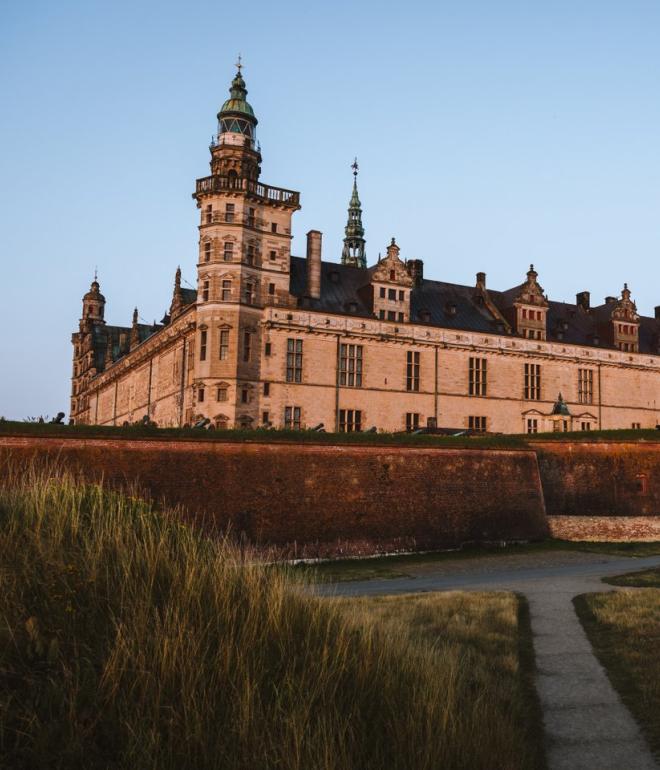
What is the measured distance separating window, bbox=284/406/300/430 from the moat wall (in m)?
12.7

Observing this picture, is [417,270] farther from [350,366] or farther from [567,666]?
[567,666]

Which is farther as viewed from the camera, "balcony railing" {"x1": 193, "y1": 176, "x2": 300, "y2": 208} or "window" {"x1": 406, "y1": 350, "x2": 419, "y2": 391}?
"window" {"x1": 406, "y1": 350, "x2": 419, "y2": 391}

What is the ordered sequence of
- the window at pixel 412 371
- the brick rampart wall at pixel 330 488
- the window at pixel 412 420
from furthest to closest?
the window at pixel 412 371
the window at pixel 412 420
the brick rampart wall at pixel 330 488

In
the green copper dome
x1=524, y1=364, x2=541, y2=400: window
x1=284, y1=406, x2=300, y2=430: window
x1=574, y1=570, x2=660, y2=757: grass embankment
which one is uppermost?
the green copper dome

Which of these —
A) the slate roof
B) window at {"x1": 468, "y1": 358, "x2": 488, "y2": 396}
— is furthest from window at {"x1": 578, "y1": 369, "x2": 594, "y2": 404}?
window at {"x1": 468, "y1": 358, "x2": 488, "y2": 396}

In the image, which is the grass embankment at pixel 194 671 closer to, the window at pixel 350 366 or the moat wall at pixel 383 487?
the moat wall at pixel 383 487

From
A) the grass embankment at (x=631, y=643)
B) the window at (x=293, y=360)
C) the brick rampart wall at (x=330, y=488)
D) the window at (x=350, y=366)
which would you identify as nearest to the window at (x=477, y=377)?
the window at (x=350, y=366)

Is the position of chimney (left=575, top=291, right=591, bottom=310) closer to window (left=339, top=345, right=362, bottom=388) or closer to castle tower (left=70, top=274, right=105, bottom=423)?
window (left=339, top=345, right=362, bottom=388)

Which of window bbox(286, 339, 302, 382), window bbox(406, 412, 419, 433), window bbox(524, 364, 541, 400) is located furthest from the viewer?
window bbox(524, 364, 541, 400)

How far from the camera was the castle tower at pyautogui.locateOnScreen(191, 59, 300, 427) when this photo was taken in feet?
138

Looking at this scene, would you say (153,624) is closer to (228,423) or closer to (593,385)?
(228,423)

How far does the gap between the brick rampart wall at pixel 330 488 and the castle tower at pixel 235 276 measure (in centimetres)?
1265

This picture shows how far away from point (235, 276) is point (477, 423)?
1891cm

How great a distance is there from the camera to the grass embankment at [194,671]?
6.58 m
